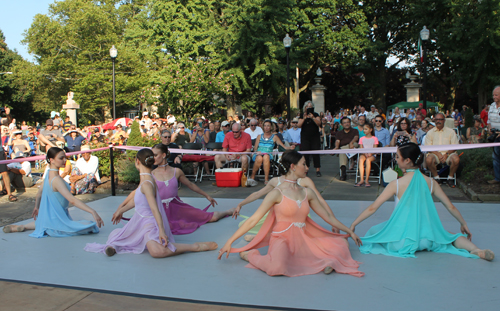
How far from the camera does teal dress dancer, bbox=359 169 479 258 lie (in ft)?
17.0

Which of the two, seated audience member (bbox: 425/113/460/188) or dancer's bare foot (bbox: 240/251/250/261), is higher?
seated audience member (bbox: 425/113/460/188)

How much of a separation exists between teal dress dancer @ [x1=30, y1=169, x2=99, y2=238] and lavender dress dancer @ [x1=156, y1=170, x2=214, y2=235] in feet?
3.67

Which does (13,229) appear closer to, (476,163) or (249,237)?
(249,237)

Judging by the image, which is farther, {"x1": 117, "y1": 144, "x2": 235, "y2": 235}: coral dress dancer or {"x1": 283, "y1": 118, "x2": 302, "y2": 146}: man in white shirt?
{"x1": 283, "y1": 118, "x2": 302, "y2": 146}: man in white shirt

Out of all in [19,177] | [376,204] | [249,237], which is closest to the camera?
[376,204]

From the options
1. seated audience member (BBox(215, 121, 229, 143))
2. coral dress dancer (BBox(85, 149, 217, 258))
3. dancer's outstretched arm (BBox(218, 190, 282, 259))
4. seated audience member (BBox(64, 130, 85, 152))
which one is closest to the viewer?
dancer's outstretched arm (BBox(218, 190, 282, 259))

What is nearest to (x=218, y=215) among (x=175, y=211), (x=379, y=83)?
(x=175, y=211)

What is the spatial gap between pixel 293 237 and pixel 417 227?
1435mm

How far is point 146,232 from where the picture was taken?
18.0 feet

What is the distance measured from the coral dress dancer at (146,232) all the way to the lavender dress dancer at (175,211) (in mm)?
1006

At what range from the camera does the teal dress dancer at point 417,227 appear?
5.20m

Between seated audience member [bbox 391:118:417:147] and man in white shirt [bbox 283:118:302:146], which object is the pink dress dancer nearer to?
seated audience member [bbox 391:118:417:147]

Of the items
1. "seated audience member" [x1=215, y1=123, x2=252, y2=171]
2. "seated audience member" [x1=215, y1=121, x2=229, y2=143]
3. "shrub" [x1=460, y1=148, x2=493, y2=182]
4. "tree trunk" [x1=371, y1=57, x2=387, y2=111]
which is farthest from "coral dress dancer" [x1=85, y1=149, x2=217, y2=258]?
"tree trunk" [x1=371, y1=57, x2=387, y2=111]

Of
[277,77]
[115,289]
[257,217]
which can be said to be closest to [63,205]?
[115,289]
